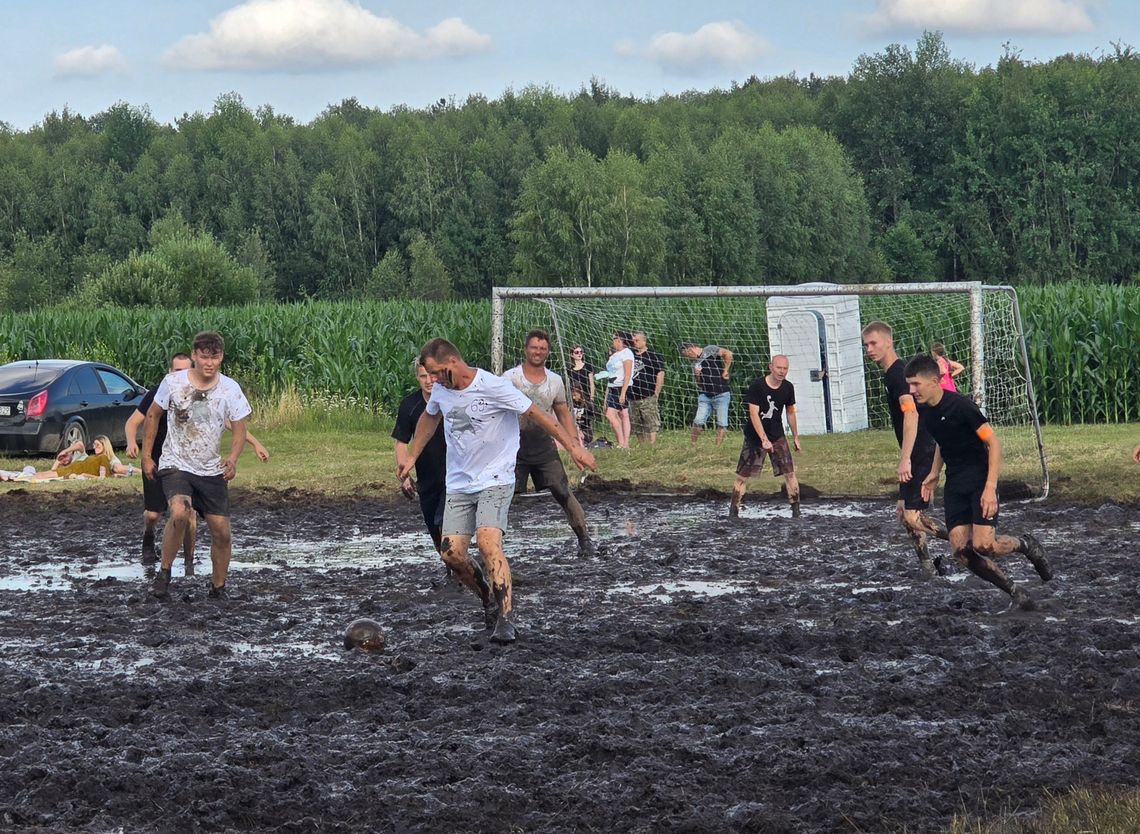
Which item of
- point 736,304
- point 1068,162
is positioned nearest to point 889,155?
point 1068,162

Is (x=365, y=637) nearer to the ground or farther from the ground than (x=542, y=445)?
nearer to the ground

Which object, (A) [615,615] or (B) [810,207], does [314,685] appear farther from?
(B) [810,207]

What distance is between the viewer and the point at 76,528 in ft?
51.4

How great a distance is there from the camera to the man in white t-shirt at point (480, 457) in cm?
902

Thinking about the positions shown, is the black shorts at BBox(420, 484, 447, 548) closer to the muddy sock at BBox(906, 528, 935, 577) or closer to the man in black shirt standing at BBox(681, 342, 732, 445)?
the muddy sock at BBox(906, 528, 935, 577)

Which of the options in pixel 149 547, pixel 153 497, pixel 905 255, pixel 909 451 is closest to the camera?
pixel 909 451

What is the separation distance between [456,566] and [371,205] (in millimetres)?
104301

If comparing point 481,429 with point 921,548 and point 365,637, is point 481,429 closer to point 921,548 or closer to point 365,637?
point 365,637

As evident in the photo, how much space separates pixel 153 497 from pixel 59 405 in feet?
35.0

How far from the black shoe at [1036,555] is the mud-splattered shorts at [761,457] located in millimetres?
4811

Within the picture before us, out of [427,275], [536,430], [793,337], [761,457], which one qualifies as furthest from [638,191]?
[536,430]

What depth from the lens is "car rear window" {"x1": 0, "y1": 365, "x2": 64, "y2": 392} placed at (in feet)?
74.3

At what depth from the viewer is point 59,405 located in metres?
22.6

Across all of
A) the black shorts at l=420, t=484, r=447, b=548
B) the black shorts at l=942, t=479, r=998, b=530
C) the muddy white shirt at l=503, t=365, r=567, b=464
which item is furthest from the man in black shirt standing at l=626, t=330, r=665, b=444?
the black shorts at l=942, t=479, r=998, b=530
